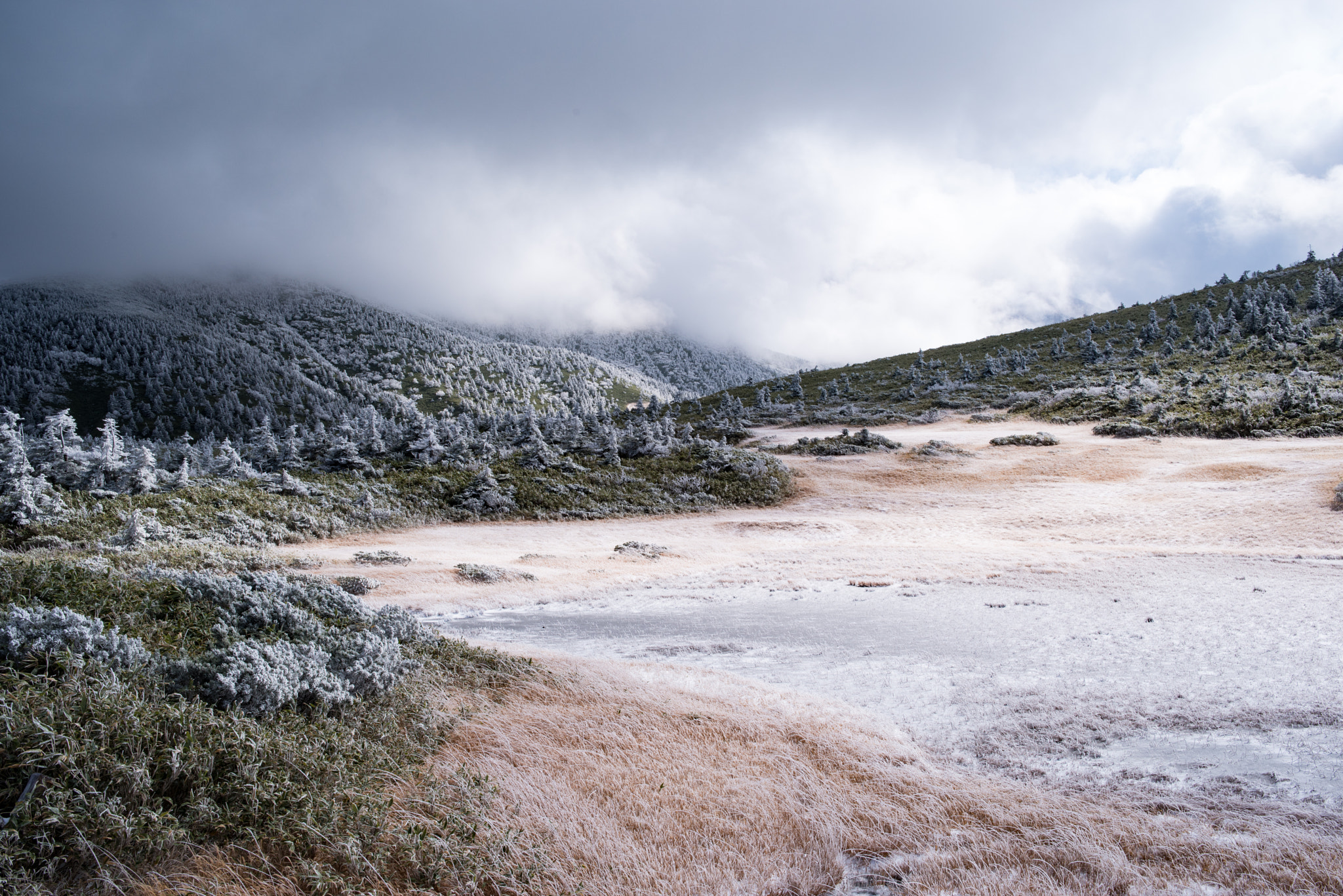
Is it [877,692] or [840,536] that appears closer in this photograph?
[877,692]

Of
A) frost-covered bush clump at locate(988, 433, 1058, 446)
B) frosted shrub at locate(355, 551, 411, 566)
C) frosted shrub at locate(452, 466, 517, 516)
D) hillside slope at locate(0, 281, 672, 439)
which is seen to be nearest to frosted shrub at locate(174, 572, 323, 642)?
frosted shrub at locate(355, 551, 411, 566)

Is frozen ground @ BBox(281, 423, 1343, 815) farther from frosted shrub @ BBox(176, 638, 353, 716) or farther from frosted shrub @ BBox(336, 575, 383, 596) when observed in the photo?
frosted shrub @ BBox(176, 638, 353, 716)

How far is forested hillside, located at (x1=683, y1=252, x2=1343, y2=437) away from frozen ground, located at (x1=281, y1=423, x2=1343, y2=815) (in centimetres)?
1831

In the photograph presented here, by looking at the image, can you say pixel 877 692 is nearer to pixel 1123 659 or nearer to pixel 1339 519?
pixel 1123 659

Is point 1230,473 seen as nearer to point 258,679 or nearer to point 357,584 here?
point 357,584

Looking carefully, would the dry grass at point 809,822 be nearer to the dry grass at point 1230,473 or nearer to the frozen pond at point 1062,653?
the frozen pond at point 1062,653

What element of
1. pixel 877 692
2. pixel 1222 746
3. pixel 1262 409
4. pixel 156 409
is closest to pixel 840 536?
pixel 877 692

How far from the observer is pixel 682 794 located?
541cm

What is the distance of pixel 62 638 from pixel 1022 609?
16258 millimetres

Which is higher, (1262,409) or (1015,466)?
(1262,409)

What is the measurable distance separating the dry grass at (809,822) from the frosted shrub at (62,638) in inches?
128

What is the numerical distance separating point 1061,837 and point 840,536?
78.3 ft

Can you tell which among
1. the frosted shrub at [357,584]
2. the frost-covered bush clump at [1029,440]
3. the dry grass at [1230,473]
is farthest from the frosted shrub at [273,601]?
the frost-covered bush clump at [1029,440]

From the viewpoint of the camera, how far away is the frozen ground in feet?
22.7
